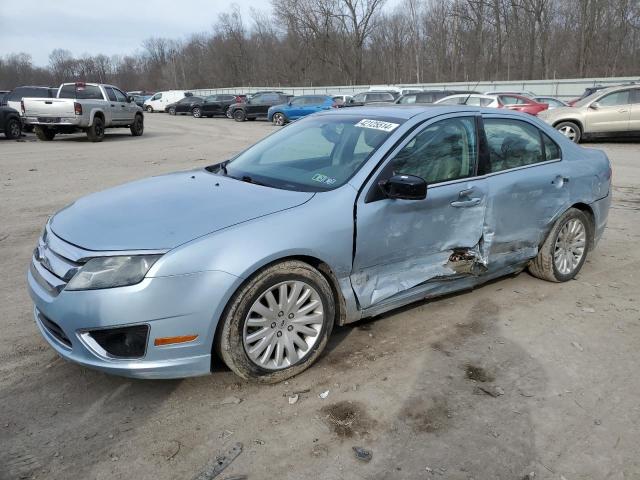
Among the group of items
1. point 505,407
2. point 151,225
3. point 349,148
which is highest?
point 349,148

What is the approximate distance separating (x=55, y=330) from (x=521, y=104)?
61.5ft

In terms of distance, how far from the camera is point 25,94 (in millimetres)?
20656

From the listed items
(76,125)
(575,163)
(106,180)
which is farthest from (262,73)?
(575,163)

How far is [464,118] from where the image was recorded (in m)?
4.04

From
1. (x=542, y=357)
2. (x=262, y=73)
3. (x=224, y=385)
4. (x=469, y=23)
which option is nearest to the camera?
(x=224, y=385)

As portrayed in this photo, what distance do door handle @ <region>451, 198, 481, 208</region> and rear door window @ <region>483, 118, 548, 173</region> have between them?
33 centimetres

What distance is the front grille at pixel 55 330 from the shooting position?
2877 millimetres

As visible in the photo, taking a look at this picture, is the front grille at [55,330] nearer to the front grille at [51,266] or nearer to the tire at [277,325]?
the front grille at [51,266]

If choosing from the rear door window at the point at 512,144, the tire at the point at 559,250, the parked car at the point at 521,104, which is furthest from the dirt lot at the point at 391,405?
the parked car at the point at 521,104

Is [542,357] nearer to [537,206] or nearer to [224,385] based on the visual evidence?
[537,206]

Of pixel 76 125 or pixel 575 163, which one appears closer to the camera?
pixel 575 163

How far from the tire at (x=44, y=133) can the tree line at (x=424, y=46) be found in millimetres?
45767

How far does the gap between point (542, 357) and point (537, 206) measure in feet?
4.57

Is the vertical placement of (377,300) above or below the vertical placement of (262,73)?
below
